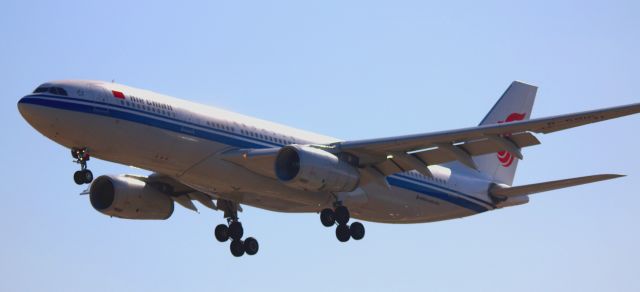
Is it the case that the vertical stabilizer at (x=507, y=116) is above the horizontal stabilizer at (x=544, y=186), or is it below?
above

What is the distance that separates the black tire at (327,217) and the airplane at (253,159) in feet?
0.12

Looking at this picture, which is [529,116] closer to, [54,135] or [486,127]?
[486,127]

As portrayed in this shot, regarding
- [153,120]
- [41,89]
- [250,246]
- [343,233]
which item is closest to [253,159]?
[153,120]

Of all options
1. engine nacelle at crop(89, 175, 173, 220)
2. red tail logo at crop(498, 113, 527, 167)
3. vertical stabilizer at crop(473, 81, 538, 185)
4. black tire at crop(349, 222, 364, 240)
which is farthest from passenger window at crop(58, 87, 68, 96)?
red tail logo at crop(498, 113, 527, 167)

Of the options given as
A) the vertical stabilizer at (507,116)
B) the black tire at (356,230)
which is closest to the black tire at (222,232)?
the black tire at (356,230)

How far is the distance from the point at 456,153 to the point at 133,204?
12934mm

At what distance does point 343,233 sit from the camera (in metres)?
43.0

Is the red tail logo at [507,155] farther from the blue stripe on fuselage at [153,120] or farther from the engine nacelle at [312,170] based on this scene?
the engine nacelle at [312,170]

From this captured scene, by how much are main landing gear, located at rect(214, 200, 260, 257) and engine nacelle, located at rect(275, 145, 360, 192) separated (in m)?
6.11

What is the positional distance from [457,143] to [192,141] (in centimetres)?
894

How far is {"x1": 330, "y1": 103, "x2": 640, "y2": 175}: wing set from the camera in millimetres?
36469

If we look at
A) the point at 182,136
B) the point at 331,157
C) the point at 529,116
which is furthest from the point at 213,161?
the point at 529,116

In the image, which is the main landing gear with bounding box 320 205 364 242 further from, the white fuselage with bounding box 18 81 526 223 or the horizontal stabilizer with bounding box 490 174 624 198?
the horizontal stabilizer with bounding box 490 174 624 198

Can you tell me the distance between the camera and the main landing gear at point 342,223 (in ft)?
139
